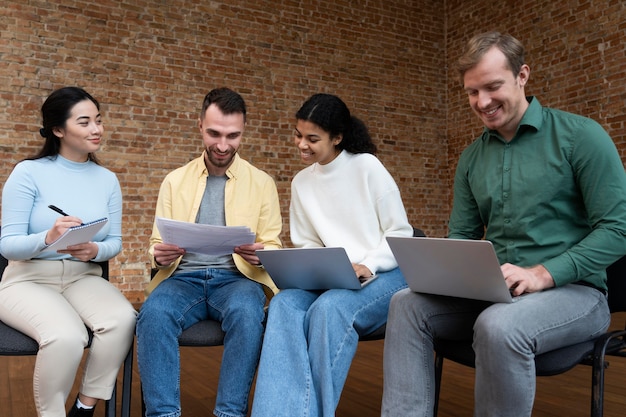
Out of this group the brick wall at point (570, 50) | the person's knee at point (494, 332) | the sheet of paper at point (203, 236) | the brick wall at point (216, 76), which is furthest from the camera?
the brick wall at point (570, 50)

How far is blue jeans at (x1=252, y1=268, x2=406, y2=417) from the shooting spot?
1.97 meters

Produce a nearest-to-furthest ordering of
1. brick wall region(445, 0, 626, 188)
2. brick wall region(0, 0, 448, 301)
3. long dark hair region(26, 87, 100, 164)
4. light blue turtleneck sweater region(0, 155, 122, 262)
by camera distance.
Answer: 1. light blue turtleneck sweater region(0, 155, 122, 262)
2. long dark hair region(26, 87, 100, 164)
3. brick wall region(0, 0, 448, 301)
4. brick wall region(445, 0, 626, 188)

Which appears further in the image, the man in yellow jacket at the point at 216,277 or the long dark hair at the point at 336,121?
the long dark hair at the point at 336,121

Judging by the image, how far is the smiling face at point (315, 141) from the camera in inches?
99.8

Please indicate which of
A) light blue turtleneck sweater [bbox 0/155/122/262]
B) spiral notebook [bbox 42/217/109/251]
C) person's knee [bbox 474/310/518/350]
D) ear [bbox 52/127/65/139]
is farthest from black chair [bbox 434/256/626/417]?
ear [bbox 52/127/65/139]

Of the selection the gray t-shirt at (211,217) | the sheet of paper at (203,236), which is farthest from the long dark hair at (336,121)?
the sheet of paper at (203,236)

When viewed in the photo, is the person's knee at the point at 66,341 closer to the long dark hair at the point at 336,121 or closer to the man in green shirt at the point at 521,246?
the man in green shirt at the point at 521,246

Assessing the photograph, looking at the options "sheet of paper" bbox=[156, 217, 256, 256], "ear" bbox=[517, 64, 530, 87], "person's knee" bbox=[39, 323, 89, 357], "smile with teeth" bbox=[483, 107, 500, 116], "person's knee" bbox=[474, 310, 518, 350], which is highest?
"ear" bbox=[517, 64, 530, 87]

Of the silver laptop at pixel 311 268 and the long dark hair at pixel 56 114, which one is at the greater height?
the long dark hair at pixel 56 114

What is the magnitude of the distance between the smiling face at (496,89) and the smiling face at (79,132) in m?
1.46

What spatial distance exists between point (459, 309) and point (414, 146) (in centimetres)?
640

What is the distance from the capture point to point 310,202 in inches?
102

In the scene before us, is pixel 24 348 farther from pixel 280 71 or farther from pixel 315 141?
pixel 280 71

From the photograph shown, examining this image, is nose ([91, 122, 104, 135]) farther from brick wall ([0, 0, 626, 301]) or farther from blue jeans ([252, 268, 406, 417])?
brick wall ([0, 0, 626, 301])
